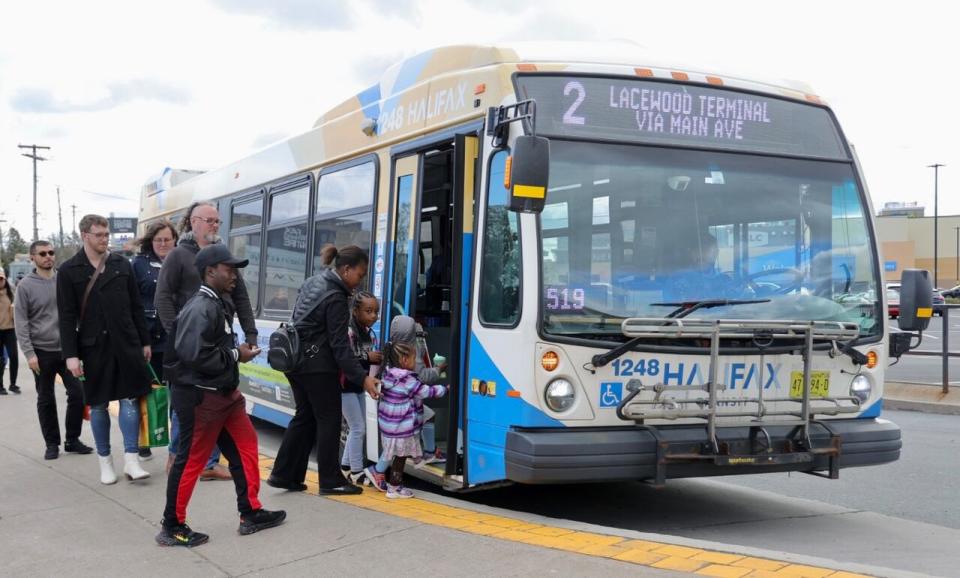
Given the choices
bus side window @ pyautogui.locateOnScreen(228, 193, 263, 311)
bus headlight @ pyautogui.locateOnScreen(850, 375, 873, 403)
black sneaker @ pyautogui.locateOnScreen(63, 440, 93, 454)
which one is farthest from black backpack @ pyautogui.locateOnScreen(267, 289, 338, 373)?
bus side window @ pyautogui.locateOnScreen(228, 193, 263, 311)

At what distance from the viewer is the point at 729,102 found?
6250mm

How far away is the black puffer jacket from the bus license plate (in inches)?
107

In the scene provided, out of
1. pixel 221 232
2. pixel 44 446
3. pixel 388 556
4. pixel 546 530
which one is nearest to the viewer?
pixel 388 556

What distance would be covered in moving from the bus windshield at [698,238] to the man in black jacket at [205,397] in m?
1.83

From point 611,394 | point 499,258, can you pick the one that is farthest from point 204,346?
point 611,394

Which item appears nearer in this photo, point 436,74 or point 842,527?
point 842,527

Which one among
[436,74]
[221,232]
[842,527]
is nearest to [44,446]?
[221,232]

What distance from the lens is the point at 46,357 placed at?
329 inches

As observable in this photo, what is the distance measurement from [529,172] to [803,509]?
3.45 m

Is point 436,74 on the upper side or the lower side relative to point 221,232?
upper

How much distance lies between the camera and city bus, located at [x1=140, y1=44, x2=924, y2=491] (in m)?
5.57

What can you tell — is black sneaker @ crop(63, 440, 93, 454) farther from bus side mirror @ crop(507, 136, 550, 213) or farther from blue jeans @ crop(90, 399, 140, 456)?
bus side mirror @ crop(507, 136, 550, 213)

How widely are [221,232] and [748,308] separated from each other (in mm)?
7330

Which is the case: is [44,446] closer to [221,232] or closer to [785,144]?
[221,232]
